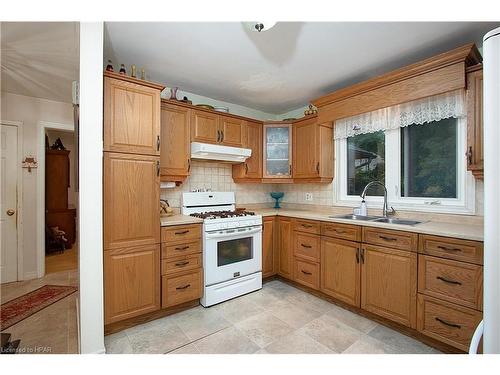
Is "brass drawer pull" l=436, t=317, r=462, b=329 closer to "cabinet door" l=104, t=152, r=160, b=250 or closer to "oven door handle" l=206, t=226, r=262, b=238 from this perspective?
"oven door handle" l=206, t=226, r=262, b=238

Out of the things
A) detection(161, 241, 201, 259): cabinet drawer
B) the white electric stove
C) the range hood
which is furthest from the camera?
the range hood

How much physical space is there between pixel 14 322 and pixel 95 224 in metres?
1.56

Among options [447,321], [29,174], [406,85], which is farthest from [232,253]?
[29,174]

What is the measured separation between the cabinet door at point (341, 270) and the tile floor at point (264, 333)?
→ 0.16 m

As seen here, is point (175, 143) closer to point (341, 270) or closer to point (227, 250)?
point (227, 250)

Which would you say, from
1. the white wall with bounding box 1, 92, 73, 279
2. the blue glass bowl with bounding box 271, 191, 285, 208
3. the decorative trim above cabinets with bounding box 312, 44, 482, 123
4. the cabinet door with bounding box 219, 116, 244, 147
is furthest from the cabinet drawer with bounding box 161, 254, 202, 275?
the white wall with bounding box 1, 92, 73, 279

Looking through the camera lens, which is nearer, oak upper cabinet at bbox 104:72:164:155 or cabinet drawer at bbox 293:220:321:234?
oak upper cabinet at bbox 104:72:164:155

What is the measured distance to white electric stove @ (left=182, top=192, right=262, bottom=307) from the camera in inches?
97.3

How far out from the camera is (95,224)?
1662 millimetres

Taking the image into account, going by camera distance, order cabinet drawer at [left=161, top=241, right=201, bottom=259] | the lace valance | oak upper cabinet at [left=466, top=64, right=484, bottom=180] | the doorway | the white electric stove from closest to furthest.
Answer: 1. oak upper cabinet at [left=466, top=64, right=484, bottom=180]
2. the lace valance
3. cabinet drawer at [left=161, top=241, right=201, bottom=259]
4. the white electric stove
5. the doorway

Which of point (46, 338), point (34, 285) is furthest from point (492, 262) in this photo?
point (34, 285)

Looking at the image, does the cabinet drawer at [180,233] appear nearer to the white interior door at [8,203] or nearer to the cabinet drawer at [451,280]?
the cabinet drawer at [451,280]

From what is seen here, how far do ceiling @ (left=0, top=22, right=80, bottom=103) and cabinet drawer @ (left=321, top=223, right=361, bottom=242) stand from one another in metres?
2.56

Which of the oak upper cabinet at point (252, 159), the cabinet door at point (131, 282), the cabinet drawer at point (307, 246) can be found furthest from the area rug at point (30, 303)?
the cabinet drawer at point (307, 246)
